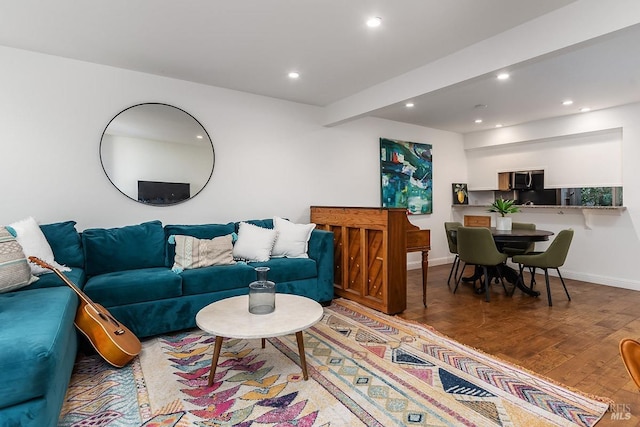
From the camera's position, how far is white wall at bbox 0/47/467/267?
9.50 ft

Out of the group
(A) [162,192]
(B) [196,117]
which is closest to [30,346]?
(A) [162,192]

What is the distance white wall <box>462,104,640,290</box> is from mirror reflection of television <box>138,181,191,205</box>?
5.10 meters

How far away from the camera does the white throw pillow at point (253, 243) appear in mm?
3385

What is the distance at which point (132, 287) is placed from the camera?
2609 mm

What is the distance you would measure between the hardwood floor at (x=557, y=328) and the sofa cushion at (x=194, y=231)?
2.01 metres

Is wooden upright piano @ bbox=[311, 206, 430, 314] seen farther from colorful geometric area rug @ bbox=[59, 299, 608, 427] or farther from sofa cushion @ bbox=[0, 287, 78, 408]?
sofa cushion @ bbox=[0, 287, 78, 408]

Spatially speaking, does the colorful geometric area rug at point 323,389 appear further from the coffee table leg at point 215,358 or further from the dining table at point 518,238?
the dining table at point 518,238

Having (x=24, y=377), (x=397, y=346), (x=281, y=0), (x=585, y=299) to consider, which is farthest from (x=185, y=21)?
(x=585, y=299)

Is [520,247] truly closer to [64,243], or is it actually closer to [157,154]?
[157,154]

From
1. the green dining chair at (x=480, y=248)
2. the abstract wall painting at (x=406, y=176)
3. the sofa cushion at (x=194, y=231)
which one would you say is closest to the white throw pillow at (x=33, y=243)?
the sofa cushion at (x=194, y=231)

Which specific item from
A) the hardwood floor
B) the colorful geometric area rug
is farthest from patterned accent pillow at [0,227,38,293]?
the hardwood floor

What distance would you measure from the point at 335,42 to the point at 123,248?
253 cm

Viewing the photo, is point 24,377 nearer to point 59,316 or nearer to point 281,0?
point 59,316

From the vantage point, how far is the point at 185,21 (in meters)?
2.42
